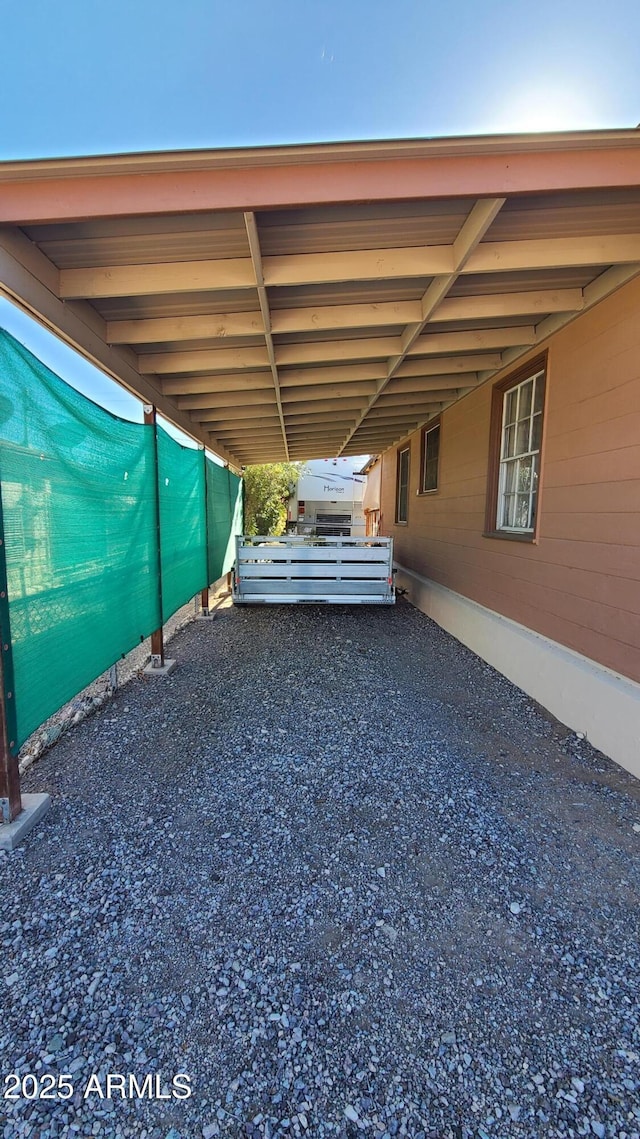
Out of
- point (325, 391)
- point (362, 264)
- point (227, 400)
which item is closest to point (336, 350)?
point (325, 391)

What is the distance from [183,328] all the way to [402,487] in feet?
20.3

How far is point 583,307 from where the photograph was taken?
324 centimetres

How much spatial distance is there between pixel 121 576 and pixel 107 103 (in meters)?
2.90

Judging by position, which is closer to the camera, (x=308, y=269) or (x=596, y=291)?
(x=308, y=269)

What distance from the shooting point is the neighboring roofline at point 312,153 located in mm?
2041

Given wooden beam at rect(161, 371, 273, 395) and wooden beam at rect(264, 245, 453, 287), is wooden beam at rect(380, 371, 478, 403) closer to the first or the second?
wooden beam at rect(161, 371, 273, 395)

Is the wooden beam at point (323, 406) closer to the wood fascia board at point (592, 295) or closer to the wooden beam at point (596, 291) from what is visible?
the wood fascia board at point (592, 295)

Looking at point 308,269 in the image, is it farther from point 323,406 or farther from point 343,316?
point 323,406

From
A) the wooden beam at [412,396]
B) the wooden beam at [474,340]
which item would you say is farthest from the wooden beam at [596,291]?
the wooden beam at [412,396]

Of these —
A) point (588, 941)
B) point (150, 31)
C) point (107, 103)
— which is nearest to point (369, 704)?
point (588, 941)

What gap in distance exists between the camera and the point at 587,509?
3133mm

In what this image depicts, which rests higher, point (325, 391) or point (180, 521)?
point (325, 391)

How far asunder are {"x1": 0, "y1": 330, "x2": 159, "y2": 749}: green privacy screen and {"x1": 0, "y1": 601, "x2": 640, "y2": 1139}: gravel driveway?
606 millimetres

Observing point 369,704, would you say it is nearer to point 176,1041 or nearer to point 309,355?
point 176,1041
